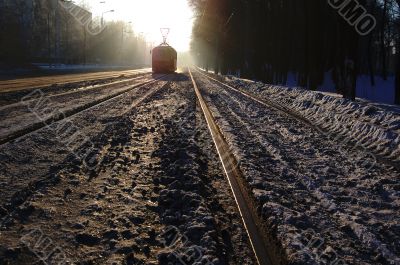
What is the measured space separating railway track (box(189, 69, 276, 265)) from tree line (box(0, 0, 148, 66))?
5127cm

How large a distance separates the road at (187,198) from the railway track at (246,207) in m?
0.01

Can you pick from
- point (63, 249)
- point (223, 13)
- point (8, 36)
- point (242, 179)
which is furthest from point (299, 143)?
point (8, 36)

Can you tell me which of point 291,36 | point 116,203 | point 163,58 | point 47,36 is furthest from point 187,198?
point 47,36

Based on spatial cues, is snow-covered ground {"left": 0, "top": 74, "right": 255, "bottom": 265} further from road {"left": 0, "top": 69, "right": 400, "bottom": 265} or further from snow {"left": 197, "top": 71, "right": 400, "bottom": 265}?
snow {"left": 197, "top": 71, "right": 400, "bottom": 265}

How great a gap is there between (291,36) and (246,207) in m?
38.3

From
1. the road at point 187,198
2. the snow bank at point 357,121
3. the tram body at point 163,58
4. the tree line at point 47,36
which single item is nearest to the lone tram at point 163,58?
the tram body at point 163,58

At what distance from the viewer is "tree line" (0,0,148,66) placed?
57844mm

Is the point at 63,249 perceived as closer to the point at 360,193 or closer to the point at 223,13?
the point at 360,193

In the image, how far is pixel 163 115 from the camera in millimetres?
11797

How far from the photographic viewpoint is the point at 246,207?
4703mm

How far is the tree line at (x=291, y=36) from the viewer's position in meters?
16.0

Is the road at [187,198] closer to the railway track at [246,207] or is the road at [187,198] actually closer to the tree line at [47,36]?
the railway track at [246,207]

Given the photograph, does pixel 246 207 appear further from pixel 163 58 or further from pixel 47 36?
→ pixel 47 36

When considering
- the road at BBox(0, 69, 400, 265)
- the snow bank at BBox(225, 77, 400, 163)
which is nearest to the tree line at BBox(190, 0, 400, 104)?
the snow bank at BBox(225, 77, 400, 163)
